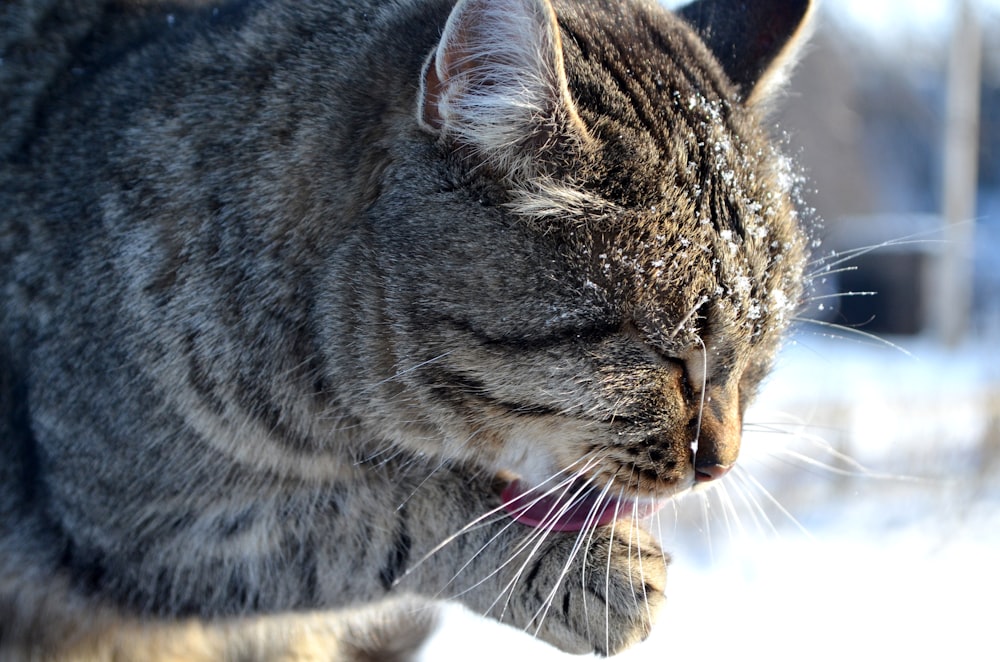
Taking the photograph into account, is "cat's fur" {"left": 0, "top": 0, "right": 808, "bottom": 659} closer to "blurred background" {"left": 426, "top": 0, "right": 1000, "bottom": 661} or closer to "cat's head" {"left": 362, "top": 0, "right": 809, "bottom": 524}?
"cat's head" {"left": 362, "top": 0, "right": 809, "bottom": 524}

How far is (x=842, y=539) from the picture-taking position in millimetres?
3895

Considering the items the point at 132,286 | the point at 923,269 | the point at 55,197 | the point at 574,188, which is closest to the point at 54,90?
the point at 55,197

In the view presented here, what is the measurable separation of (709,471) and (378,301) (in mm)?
634

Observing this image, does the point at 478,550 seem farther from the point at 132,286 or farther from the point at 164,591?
the point at 132,286

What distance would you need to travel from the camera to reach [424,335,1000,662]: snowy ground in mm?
2783

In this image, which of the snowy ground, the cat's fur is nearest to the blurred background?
the snowy ground

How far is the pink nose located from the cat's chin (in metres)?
0.07

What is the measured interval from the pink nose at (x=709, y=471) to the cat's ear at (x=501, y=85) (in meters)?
0.58

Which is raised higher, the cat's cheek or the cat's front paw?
the cat's cheek

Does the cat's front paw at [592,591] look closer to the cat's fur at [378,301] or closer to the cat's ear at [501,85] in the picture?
the cat's fur at [378,301]

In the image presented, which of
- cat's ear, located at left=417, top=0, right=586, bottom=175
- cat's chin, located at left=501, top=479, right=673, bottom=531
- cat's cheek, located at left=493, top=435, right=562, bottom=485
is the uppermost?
cat's ear, located at left=417, top=0, right=586, bottom=175

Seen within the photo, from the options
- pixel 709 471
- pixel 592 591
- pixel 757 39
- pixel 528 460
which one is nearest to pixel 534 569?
pixel 592 591

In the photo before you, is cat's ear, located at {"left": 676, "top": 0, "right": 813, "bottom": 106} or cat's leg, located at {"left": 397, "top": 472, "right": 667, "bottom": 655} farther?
cat's ear, located at {"left": 676, "top": 0, "right": 813, "bottom": 106}

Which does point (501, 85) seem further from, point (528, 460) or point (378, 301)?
point (528, 460)
